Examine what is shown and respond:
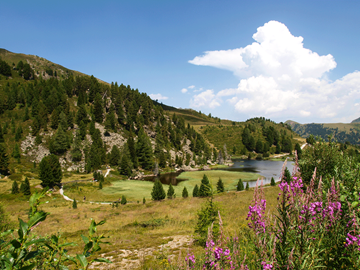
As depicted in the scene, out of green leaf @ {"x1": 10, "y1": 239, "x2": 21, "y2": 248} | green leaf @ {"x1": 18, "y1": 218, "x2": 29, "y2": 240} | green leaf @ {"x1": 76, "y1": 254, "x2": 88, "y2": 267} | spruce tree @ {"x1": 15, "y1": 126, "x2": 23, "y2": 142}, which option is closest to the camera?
green leaf @ {"x1": 10, "y1": 239, "x2": 21, "y2": 248}

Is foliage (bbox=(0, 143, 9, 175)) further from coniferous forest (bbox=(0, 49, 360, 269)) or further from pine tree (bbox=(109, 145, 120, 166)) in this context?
pine tree (bbox=(109, 145, 120, 166))

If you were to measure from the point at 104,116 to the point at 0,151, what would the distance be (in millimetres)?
62206

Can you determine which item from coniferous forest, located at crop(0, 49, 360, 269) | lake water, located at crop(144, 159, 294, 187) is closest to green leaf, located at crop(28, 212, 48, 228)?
coniferous forest, located at crop(0, 49, 360, 269)

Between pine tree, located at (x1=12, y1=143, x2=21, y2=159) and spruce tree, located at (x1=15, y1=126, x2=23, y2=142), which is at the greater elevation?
spruce tree, located at (x1=15, y1=126, x2=23, y2=142)

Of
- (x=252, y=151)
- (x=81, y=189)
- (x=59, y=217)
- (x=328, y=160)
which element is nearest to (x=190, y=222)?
(x=328, y=160)

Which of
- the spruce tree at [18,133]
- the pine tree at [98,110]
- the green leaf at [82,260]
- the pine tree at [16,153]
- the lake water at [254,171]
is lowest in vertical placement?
the lake water at [254,171]

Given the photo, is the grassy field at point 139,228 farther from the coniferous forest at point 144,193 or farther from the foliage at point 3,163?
the foliage at point 3,163

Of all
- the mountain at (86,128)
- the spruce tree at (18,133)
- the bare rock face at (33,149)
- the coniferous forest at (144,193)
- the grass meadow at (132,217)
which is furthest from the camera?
the mountain at (86,128)

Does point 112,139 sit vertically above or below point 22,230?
below

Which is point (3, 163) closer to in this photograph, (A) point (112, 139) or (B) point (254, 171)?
(A) point (112, 139)

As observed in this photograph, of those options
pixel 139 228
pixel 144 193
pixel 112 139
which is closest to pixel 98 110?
pixel 112 139

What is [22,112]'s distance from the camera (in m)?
94.2

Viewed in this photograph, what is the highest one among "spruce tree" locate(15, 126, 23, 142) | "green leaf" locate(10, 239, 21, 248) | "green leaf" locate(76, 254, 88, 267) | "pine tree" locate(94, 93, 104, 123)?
"pine tree" locate(94, 93, 104, 123)

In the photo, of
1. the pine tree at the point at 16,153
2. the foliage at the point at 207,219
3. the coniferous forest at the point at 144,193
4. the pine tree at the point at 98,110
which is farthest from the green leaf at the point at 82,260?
the pine tree at the point at 98,110
